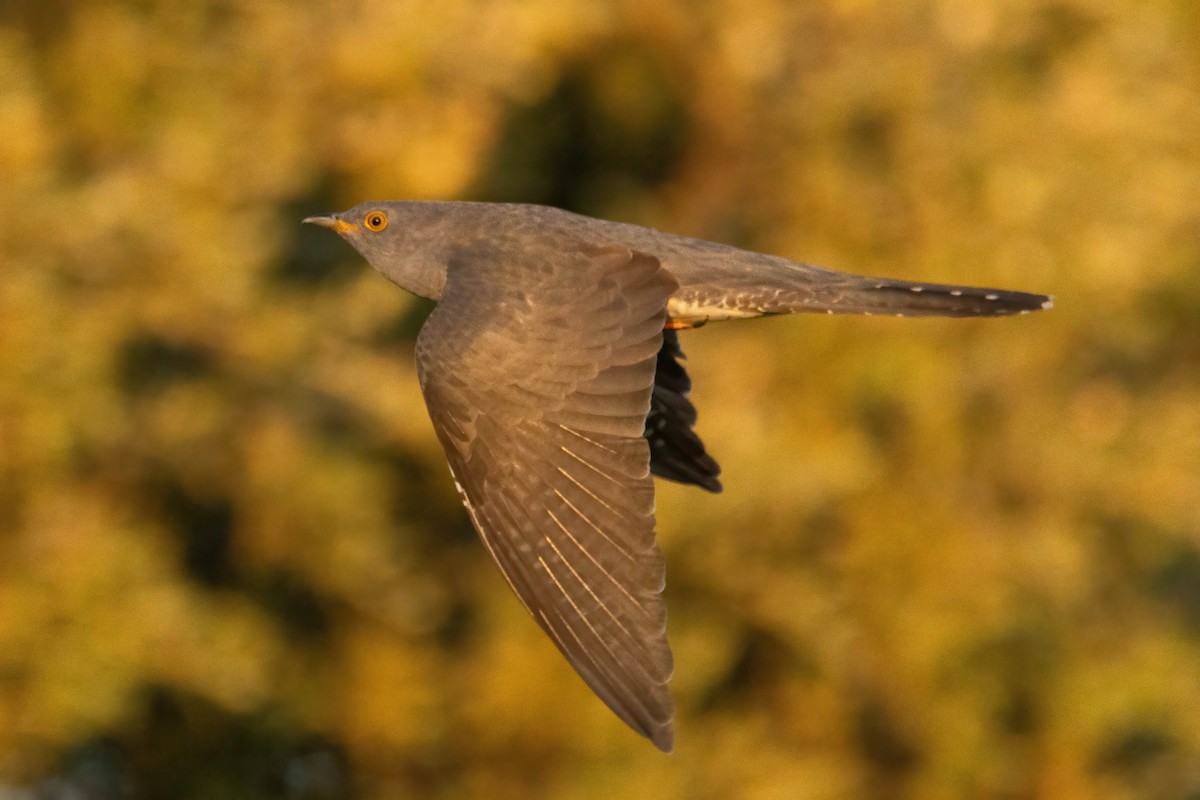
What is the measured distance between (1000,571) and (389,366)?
453 cm

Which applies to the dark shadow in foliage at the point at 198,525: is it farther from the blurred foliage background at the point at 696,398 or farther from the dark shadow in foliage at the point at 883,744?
the dark shadow in foliage at the point at 883,744

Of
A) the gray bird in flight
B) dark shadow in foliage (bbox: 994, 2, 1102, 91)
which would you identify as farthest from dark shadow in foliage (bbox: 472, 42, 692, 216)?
the gray bird in flight

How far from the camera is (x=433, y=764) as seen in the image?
12.4 metres

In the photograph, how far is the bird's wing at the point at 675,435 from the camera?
645 cm

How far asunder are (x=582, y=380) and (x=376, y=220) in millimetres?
1239

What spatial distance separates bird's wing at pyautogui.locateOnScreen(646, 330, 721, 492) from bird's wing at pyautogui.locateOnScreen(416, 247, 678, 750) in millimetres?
916

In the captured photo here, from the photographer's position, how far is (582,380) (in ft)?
17.7

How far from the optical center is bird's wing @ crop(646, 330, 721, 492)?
645 cm

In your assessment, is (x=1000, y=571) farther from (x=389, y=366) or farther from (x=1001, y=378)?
(x=389, y=366)

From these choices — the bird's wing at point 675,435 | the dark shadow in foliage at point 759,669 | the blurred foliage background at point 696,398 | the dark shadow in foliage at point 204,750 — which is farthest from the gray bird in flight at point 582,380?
the dark shadow in foliage at point 759,669

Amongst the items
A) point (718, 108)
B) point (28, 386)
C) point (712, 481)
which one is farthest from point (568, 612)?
point (718, 108)

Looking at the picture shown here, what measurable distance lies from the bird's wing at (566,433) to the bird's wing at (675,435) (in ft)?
3.01

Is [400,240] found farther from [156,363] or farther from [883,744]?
[883,744]

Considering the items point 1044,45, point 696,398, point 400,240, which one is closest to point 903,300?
point 400,240
